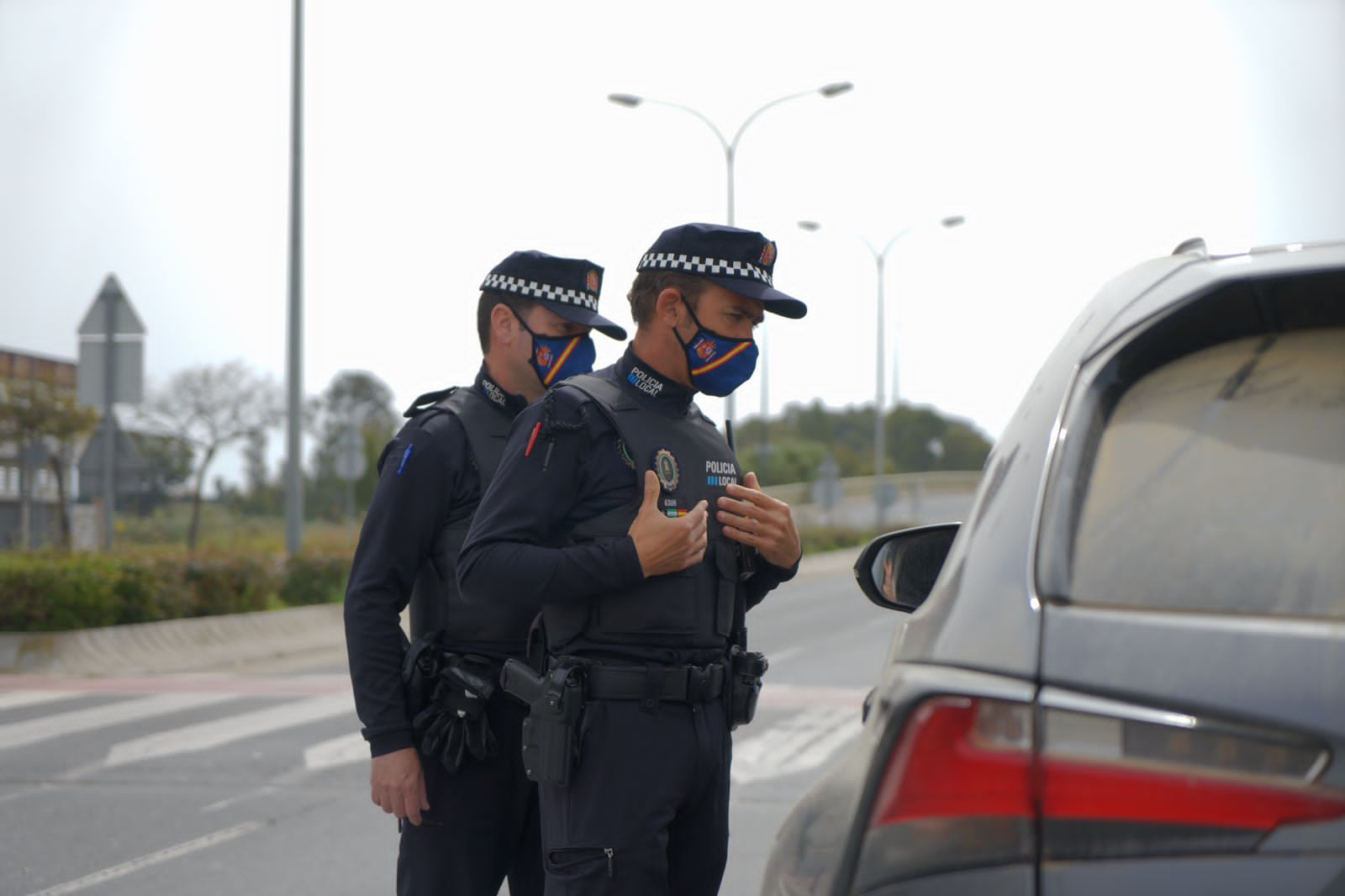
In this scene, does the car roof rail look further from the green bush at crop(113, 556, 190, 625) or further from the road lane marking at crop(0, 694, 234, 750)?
the green bush at crop(113, 556, 190, 625)

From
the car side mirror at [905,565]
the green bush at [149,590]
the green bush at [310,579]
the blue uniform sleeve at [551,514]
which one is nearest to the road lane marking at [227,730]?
→ the green bush at [149,590]

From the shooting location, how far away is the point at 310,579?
53.5ft

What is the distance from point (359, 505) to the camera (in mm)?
55625

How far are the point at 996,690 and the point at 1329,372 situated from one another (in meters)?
0.53

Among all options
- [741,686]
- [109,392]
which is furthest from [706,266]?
[109,392]

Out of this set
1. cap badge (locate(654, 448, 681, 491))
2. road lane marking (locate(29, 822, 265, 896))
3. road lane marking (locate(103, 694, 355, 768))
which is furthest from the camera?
road lane marking (locate(103, 694, 355, 768))

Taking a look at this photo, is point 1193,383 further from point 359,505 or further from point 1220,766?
point 359,505

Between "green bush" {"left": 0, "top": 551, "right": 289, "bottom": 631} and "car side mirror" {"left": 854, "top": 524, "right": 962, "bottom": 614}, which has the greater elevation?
"car side mirror" {"left": 854, "top": 524, "right": 962, "bottom": 614}

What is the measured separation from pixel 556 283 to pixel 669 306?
2.20 feet

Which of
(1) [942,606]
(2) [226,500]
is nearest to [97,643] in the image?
(1) [942,606]

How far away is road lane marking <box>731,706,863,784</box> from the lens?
8.09 m

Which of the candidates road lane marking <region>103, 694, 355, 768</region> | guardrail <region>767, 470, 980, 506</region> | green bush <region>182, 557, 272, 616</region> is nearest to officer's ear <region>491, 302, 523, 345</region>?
road lane marking <region>103, 694, 355, 768</region>

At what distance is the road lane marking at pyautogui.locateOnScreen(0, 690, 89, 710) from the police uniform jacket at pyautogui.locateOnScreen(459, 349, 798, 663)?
8391mm

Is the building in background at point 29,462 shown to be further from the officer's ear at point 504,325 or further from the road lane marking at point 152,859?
the officer's ear at point 504,325
